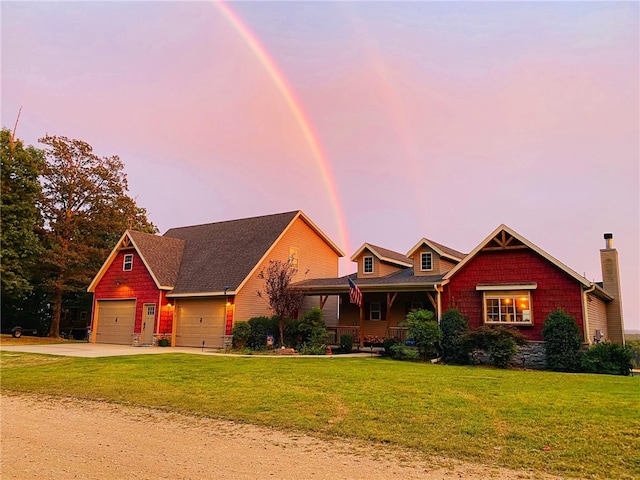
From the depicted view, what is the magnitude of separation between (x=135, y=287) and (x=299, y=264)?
9511mm

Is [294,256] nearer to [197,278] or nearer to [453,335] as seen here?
[197,278]

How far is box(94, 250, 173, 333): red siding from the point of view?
84.8ft

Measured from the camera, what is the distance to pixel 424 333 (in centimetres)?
1842

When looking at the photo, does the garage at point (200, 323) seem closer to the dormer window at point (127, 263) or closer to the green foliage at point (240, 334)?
the green foliage at point (240, 334)

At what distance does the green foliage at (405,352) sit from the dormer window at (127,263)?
1672 cm

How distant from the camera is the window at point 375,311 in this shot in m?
25.3

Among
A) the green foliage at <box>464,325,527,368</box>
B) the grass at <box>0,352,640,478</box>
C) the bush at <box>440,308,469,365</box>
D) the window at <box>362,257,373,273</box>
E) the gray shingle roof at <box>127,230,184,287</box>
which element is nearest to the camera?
the grass at <box>0,352,640,478</box>

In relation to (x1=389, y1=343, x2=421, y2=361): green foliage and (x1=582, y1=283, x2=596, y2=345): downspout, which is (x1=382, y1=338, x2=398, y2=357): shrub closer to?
(x1=389, y1=343, x2=421, y2=361): green foliage

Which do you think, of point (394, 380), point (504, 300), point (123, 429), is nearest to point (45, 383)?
point (123, 429)

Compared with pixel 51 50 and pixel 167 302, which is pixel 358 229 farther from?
pixel 51 50

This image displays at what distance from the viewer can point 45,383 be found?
38.3 feet

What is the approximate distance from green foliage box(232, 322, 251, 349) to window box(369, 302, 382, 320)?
671 cm

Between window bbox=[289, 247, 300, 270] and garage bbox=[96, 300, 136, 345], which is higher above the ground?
window bbox=[289, 247, 300, 270]

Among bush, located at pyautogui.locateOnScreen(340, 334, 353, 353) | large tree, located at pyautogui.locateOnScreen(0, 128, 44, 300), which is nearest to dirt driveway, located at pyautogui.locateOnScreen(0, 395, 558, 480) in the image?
bush, located at pyautogui.locateOnScreen(340, 334, 353, 353)
